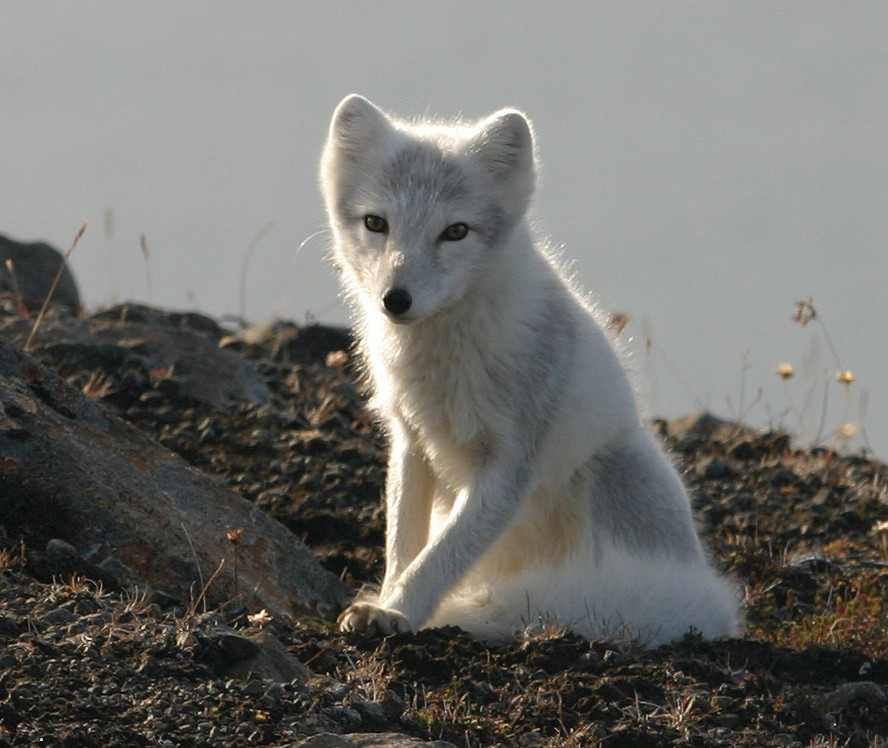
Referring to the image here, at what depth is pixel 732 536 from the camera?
19.5 feet

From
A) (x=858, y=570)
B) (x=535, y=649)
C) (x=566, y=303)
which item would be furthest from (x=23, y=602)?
(x=858, y=570)

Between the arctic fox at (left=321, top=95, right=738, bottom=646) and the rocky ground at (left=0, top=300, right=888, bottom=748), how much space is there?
24cm

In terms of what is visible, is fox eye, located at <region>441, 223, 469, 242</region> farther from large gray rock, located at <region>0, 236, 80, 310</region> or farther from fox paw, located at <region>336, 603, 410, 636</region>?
large gray rock, located at <region>0, 236, 80, 310</region>

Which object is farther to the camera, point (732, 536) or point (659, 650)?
point (732, 536)

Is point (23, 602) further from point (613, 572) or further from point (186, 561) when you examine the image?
point (613, 572)

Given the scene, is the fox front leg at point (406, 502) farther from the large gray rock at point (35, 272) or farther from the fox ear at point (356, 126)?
the large gray rock at point (35, 272)

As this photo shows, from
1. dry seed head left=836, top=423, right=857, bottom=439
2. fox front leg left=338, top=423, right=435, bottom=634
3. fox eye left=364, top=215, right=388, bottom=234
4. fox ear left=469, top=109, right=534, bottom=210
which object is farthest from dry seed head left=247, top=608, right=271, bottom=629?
dry seed head left=836, top=423, right=857, bottom=439

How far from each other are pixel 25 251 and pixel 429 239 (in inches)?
211

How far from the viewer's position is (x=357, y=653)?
366 cm

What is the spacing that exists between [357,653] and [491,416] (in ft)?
3.32

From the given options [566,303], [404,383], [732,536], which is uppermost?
[566,303]

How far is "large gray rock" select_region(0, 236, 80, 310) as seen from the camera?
27.5 ft

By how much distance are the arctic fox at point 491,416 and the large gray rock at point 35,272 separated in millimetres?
4103

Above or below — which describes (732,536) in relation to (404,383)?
below
